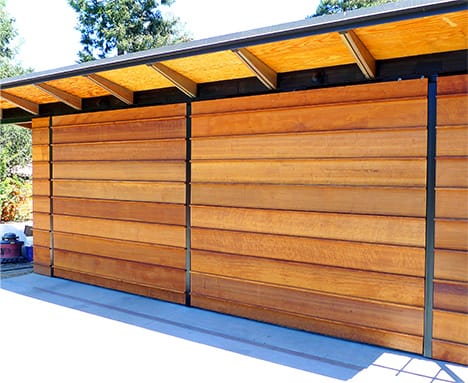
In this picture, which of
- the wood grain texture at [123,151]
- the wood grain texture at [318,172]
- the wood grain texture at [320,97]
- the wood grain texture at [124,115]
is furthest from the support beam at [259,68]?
the wood grain texture at [123,151]

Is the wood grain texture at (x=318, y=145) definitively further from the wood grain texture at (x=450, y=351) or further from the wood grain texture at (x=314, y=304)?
the wood grain texture at (x=450, y=351)

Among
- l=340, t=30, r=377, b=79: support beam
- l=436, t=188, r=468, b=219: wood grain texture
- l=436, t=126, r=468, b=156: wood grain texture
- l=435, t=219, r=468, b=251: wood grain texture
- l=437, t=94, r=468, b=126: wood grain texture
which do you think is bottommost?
l=435, t=219, r=468, b=251: wood grain texture

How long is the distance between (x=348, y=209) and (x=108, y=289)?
332 centimetres

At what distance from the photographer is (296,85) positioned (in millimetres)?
3939

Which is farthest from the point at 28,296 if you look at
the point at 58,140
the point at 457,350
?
the point at 457,350

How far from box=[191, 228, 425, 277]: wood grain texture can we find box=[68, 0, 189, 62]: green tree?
14.4 m

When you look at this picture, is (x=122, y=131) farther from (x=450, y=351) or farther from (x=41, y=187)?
(x=450, y=351)

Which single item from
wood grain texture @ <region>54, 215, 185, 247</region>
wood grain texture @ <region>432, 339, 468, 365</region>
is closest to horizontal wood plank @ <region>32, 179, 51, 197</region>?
wood grain texture @ <region>54, 215, 185, 247</region>

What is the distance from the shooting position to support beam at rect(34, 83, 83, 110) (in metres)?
4.85

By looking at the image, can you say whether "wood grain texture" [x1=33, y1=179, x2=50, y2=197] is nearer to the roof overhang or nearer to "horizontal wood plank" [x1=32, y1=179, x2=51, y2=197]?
"horizontal wood plank" [x1=32, y1=179, x2=51, y2=197]

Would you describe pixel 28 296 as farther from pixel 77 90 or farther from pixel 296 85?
pixel 296 85

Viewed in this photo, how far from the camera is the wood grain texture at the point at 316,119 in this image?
11.2ft

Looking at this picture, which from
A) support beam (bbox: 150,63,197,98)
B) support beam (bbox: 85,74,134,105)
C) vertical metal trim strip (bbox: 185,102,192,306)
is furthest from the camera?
vertical metal trim strip (bbox: 185,102,192,306)

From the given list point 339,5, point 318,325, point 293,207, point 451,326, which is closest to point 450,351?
point 451,326
